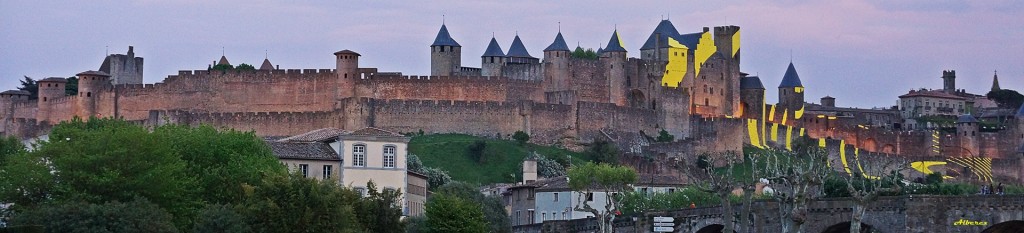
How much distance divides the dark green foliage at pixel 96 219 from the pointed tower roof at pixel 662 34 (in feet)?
299

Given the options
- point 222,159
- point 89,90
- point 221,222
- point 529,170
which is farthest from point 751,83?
point 221,222

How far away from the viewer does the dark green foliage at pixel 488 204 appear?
8706 cm

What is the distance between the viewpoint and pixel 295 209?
65000mm

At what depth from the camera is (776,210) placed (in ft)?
225

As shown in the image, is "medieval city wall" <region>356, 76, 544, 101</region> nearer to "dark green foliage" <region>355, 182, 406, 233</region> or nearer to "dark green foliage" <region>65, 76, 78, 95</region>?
"dark green foliage" <region>65, 76, 78, 95</region>

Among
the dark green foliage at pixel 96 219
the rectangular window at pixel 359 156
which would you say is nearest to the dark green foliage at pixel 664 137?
the rectangular window at pixel 359 156

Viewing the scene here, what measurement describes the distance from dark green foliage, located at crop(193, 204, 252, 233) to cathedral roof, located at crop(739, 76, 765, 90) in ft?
316

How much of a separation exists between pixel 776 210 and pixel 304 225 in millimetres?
15271

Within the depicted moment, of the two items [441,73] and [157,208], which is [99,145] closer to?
[157,208]

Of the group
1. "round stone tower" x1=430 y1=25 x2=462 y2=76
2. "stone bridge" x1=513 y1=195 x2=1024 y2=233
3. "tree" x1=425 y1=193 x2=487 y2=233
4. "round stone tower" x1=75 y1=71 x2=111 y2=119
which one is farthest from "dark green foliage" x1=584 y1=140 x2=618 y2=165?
"stone bridge" x1=513 y1=195 x2=1024 y2=233

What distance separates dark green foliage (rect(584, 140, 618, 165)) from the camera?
419ft

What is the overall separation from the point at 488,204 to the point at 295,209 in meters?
28.0

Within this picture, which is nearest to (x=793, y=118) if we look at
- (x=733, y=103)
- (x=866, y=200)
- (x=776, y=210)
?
(x=733, y=103)

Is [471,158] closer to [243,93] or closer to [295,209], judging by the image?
[243,93]
